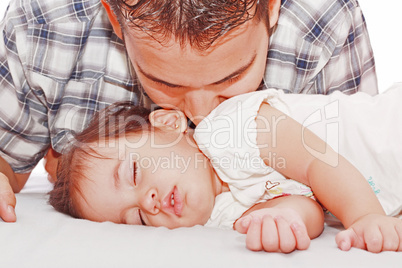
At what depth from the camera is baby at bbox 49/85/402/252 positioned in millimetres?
1099

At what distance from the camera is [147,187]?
1.12m

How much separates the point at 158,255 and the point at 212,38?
432 mm

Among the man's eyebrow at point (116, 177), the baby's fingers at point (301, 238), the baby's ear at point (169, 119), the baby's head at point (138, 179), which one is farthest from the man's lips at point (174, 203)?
the baby's fingers at point (301, 238)

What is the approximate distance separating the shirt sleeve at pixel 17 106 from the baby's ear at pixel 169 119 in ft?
1.28

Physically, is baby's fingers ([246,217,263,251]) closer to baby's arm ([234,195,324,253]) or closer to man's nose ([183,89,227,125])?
baby's arm ([234,195,324,253])

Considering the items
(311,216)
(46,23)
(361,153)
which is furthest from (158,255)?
(46,23)

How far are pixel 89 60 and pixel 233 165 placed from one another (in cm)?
55

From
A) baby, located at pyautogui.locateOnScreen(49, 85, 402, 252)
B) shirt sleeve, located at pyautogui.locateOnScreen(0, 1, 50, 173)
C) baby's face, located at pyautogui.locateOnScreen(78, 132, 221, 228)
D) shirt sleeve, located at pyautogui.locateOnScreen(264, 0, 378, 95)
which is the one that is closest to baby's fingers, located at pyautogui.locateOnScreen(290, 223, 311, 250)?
baby, located at pyautogui.locateOnScreen(49, 85, 402, 252)

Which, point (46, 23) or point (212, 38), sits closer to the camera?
point (212, 38)

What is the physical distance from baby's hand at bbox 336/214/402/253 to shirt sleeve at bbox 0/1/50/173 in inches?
38.2

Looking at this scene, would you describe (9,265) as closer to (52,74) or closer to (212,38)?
(212,38)

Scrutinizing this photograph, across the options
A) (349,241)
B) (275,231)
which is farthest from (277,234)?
(349,241)

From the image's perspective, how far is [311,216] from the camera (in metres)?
1.02

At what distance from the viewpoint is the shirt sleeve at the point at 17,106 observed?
142cm
